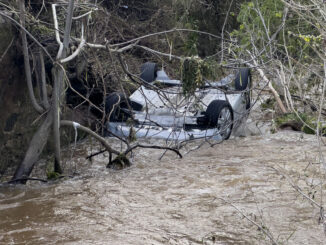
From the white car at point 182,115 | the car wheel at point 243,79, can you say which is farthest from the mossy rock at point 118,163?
the car wheel at point 243,79

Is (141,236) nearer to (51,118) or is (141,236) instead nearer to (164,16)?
(51,118)

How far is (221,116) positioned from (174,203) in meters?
2.84

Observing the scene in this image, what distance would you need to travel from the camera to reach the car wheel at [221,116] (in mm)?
7598

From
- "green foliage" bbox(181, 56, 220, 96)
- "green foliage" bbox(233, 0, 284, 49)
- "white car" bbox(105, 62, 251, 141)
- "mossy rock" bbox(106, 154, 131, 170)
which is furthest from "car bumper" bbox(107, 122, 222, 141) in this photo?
"green foliage" bbox(233, 0, 284, 49)

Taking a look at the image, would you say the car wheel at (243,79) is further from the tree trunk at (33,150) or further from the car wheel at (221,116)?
the tree trunk at (33,150)

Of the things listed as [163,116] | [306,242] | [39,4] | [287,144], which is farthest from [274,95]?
[306,242]

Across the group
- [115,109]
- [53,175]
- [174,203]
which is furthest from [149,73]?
[174,203]

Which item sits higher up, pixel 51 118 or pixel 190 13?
pixel 190 13

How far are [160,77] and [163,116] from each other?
0.91 meters

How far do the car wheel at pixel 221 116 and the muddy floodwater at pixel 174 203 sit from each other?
53 cm

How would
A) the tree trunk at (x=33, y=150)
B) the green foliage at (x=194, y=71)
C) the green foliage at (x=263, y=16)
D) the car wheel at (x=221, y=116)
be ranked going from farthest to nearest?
the green foliage at (x=263, y=16) < the car wheel at (x=221, y=116) < the green foliage at (x=194, y=71) < the tree trunk at (x=33, y=150)

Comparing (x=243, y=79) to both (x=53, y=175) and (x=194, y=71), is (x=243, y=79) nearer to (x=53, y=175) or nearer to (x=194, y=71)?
(x=194, y=71)

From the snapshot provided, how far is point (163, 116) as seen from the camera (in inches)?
314

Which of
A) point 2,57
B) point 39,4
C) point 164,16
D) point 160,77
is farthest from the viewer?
A: point 164,16
